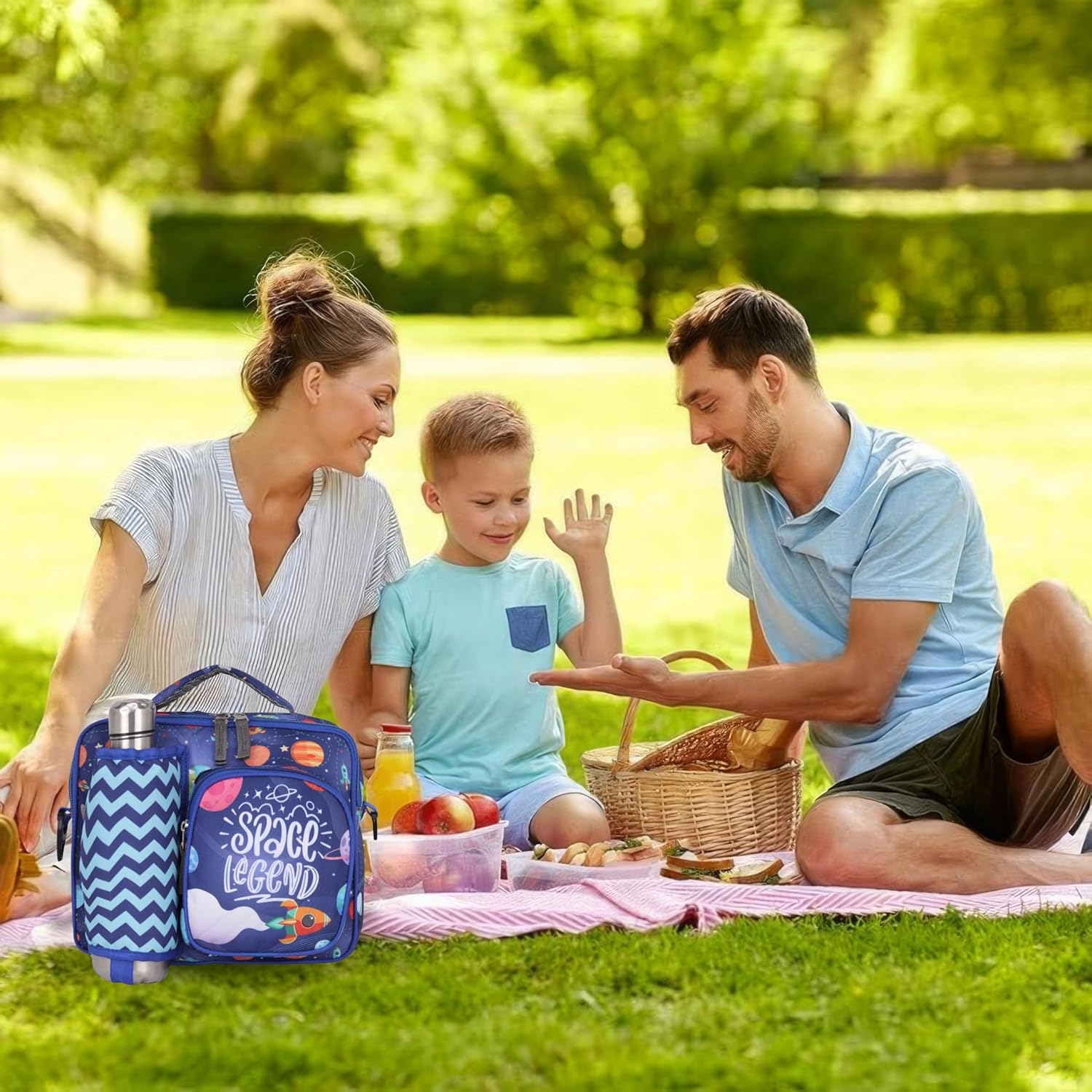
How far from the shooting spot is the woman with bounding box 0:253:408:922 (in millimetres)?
4141

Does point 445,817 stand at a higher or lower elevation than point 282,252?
lower

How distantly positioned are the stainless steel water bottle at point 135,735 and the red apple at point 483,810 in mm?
916

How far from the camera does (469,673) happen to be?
4.61 m

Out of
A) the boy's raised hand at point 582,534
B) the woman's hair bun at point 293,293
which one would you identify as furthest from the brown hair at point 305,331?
the boy's raised hand at point 582,534

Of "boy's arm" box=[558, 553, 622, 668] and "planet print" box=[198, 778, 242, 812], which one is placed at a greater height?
"boy's arm" box=[558, 553, 622, 668]

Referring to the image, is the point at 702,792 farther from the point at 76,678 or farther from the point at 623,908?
the point at 76,678

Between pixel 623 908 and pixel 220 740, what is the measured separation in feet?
3.29

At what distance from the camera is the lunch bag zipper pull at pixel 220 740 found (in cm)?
352

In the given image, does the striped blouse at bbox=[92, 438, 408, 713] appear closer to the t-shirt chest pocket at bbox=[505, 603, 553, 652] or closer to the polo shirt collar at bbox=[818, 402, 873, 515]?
the t-shirt chest pocket at bbox=[505, 603, 553, 652]

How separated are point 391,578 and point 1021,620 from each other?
163 centimetres

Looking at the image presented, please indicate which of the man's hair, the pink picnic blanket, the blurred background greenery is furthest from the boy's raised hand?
the blurred background greenery

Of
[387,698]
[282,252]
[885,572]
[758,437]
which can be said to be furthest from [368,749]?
Result: [282,252]

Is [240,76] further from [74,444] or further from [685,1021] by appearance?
[685,1021]

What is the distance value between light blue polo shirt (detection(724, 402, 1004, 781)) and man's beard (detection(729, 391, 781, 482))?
108mm
